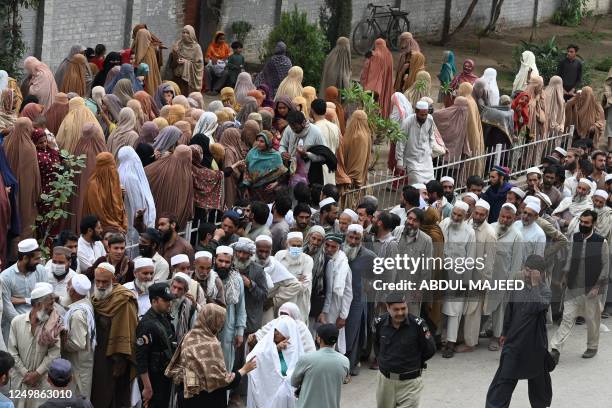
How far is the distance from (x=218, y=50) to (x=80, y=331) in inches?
421

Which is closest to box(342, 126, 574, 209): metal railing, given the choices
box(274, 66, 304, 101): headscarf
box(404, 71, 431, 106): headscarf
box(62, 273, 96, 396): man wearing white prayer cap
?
box(404, 71, 431, 106): headscarf

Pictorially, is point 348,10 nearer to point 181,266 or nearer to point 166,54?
point 166,54

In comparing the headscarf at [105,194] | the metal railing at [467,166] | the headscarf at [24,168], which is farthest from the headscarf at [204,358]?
the metal railing at [467,166]

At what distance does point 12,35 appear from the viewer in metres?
18.0

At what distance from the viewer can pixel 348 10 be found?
2295cm

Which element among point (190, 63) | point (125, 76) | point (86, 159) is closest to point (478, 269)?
point (86, 159)

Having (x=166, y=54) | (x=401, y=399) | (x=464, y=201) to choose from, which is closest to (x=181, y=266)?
(x=401, y=399)

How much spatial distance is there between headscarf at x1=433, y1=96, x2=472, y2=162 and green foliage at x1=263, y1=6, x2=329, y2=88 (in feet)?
15.0

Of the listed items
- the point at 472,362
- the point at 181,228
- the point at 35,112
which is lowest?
the point at 472,362

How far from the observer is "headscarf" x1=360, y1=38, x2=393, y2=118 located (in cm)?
1795

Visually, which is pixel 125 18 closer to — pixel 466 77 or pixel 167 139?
pixel 466 77

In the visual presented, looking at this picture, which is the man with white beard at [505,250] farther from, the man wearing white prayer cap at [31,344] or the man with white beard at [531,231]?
the man wearing white prayer cap at [31,344]

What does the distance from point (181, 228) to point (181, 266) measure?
194cm

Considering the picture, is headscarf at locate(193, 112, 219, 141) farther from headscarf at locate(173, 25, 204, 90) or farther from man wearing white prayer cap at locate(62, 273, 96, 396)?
headscarf at locate(173, 25, 204, 90)
